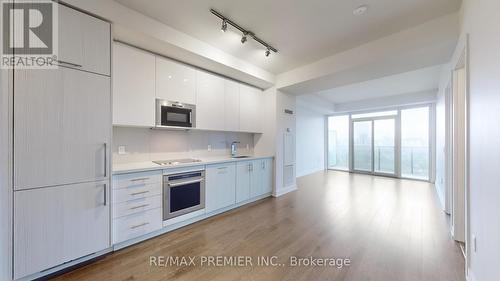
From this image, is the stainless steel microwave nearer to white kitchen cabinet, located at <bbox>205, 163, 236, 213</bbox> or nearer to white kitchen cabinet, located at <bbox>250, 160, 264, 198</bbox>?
white kitchen cabinet, located at <bbox>205, 163, 236, 213</bbox>

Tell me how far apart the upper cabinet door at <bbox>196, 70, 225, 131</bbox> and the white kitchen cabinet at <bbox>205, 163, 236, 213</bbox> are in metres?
0.75

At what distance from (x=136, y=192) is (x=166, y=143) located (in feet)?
3.35

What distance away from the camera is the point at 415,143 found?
611 cm

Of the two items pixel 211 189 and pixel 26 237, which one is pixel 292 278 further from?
pixel 26 237

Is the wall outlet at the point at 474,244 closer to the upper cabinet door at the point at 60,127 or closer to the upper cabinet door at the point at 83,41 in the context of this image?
the upper cabinet door at the point at 60,127

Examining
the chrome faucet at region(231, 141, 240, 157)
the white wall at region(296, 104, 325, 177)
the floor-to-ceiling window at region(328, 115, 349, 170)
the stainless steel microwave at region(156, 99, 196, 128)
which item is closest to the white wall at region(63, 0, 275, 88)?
Result: the stainless steel microwave at region(156, 99, 196, 128)

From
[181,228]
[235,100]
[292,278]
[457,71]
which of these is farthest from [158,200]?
[457,71]

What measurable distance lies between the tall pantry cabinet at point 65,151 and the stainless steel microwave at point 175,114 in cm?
68

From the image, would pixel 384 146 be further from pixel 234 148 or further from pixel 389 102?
pixel 234 148

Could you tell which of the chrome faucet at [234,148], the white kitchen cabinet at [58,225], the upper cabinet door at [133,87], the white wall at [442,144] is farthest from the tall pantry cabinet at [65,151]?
the white wall at [442,144]

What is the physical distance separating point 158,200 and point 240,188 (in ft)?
4.84

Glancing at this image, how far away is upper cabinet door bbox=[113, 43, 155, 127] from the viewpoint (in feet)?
7.64

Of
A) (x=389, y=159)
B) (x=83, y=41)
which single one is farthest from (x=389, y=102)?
(x=83, y=41)

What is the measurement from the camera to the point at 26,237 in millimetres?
1614
